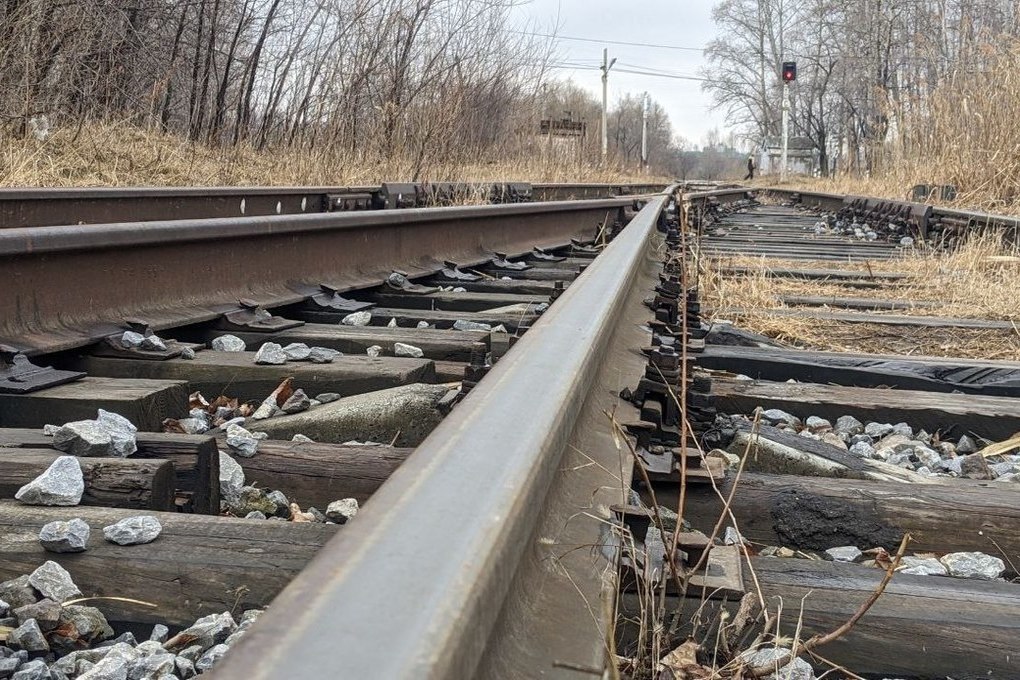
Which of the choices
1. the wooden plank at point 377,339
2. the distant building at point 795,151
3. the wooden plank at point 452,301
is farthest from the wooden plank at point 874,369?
the distant building at point 795,151

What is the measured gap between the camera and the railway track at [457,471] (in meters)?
0.96

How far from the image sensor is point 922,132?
1385 cm

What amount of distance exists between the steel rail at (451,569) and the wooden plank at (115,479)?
611 mm

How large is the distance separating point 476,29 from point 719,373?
9.72m

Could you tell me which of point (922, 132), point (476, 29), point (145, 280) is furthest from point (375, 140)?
point (145, 280)

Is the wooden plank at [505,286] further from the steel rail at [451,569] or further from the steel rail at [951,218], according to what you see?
the steel rail at [951,218]

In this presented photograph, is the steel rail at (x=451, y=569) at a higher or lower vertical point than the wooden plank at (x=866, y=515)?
higher

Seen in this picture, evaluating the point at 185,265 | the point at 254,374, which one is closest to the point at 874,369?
the point at 254,374

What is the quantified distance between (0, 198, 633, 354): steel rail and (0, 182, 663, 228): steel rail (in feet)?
6.01

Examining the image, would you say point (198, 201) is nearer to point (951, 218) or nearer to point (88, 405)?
point (88, 405)

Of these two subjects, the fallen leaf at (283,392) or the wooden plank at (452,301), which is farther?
the wooden plank at (452,301)

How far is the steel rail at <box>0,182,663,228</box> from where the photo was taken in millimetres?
5953

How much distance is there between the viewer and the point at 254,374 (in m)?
2.83

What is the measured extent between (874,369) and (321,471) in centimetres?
206
